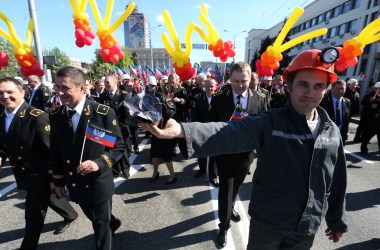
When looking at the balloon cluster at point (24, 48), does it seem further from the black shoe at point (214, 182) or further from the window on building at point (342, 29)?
the window on building at point (342, 29)

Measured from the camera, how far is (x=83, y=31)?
3656mm

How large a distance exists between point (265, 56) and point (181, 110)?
282 cm

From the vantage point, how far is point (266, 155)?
5.05 ft

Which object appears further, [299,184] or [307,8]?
[307,8]

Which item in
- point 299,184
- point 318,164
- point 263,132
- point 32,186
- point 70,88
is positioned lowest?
point 32,186

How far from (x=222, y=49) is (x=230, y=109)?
2180 mm

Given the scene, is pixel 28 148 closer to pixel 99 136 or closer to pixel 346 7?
pixel 99 136

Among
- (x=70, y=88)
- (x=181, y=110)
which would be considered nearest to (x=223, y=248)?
(x=70, y=88)

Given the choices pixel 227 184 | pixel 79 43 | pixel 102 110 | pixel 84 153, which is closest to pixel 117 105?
pixel 79 43

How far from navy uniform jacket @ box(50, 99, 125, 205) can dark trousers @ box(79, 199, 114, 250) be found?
82mm

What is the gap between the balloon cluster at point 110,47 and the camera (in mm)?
3754

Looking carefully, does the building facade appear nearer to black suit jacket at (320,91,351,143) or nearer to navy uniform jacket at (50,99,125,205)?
black suit jacket at (320,91,351,143)

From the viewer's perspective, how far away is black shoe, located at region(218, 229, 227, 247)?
2838 mm

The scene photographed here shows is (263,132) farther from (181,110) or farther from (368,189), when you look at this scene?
(181,110)
